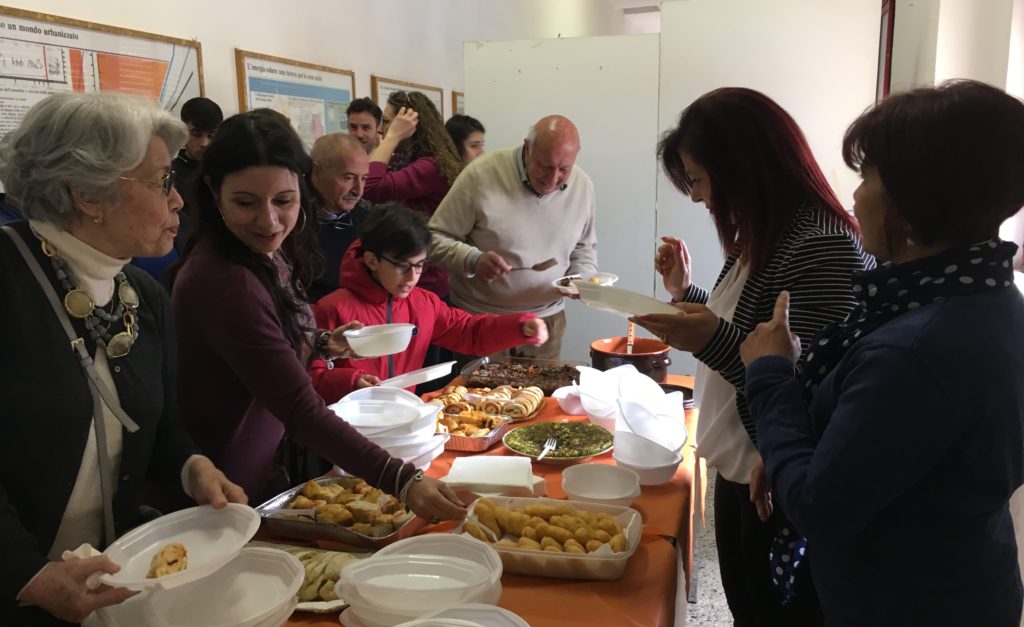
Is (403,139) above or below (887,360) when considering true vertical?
above

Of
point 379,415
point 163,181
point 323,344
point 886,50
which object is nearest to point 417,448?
point 379,415

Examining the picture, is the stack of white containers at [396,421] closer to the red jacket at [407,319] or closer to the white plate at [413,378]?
the white plate at [413,378]

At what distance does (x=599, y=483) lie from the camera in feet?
4.96

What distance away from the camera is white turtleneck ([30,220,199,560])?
43.5 inches

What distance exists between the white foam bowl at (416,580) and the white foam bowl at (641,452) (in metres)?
0.58

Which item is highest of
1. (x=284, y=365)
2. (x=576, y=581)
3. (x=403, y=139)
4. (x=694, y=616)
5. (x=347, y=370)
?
(x=403, y=139)

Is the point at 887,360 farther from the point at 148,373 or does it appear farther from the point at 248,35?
the point at 248,35

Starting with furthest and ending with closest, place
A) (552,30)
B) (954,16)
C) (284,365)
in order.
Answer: (552,30) → (954,16) → (284,365)

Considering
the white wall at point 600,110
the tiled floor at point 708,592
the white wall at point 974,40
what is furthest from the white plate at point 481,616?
the white wall at point 600,110

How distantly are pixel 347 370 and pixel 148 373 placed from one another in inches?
26.9

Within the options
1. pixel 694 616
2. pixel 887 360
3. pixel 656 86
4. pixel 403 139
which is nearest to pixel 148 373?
pixel 887 360

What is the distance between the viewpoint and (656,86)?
12.6 ft

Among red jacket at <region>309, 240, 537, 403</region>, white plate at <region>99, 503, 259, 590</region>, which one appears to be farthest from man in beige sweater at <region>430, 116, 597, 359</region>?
white plate at <region>99, 503, 259, 590</region>

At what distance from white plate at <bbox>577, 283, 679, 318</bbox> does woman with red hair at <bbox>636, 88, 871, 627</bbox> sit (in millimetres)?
35
